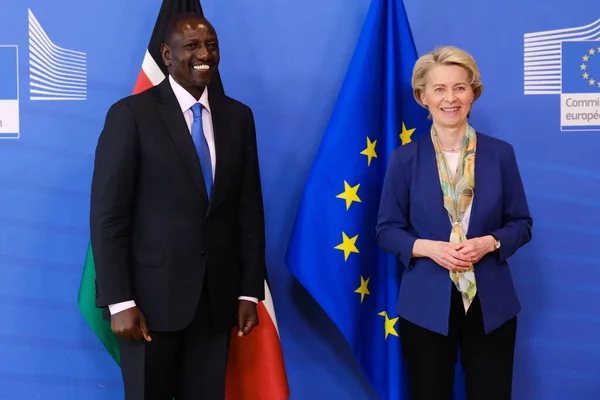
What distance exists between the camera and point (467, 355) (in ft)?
6.72

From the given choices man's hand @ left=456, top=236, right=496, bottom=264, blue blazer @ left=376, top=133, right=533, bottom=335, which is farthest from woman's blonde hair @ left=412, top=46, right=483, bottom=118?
man's hand @ left=456, top=236, right=496, bottom=264

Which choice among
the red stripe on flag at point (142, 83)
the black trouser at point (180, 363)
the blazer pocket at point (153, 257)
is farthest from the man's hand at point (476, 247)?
the red stripe on flag at point (142, 83)

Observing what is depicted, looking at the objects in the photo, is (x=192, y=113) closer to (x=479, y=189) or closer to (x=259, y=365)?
(x=479, y=189)

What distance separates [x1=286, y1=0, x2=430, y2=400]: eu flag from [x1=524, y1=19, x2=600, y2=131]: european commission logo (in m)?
0.56

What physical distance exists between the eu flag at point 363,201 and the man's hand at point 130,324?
72cm

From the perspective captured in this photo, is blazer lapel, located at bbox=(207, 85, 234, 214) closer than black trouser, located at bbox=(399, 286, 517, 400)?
Yes

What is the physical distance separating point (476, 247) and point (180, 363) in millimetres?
926

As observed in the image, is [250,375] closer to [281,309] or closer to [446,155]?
[281,309]

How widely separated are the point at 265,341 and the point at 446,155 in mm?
923

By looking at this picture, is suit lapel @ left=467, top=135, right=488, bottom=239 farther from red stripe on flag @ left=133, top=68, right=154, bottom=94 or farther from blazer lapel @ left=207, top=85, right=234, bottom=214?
red stripe on flag @ left=133, top=68, right=154, bottom=94

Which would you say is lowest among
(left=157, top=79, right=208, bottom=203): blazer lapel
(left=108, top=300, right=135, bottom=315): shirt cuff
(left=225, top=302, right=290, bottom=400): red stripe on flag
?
(left=225, top=302, right=290, bottom=400): red stripe on flag

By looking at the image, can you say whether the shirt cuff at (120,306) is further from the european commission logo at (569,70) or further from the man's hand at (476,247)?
the european commission logo at (569,70)

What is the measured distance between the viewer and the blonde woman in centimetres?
199

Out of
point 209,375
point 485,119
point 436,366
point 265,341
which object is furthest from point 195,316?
point 485,119
